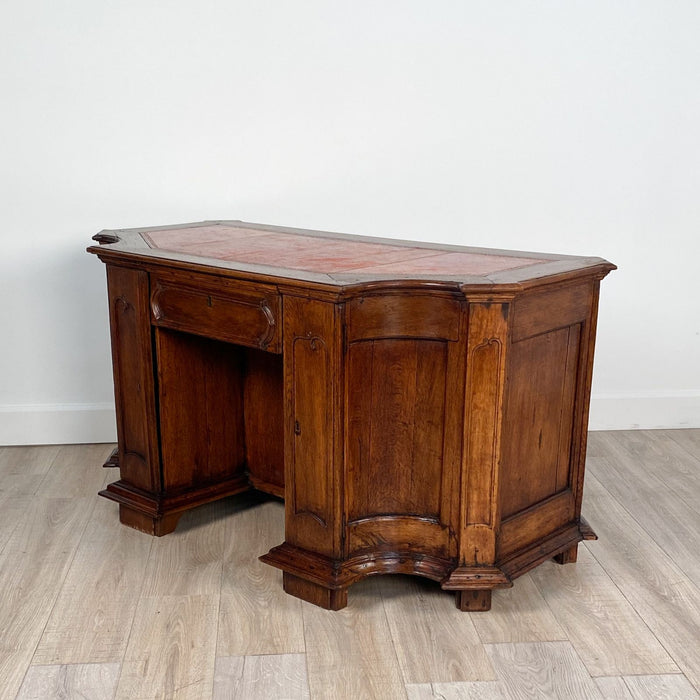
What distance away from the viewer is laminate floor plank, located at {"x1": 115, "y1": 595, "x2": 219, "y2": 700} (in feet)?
7.07

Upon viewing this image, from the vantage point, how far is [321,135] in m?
3.67

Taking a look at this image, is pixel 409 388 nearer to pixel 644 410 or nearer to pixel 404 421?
pixel 404 421

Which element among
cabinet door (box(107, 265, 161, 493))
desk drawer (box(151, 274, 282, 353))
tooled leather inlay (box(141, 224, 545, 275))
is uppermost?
tooled leather inlay (box(141, 224, 545, 275))

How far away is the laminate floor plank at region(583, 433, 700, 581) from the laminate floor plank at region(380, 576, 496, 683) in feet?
2.48

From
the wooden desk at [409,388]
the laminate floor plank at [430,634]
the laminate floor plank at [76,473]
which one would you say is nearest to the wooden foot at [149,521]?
the laminate floor plank at [76,473]

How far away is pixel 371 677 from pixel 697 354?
241cm

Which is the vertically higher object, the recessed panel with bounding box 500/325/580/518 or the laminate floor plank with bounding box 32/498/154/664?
the recessed panel with bounding box 500/325/580/518

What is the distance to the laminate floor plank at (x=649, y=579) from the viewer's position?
7.75 feet

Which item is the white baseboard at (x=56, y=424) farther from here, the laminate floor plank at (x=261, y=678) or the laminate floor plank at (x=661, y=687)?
the laminate floor plank at (x=661, y=687)

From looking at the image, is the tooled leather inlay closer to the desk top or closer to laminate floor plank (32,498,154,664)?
the desk top

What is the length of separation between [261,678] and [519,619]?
70 cm

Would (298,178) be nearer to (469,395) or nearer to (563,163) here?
(563,163)

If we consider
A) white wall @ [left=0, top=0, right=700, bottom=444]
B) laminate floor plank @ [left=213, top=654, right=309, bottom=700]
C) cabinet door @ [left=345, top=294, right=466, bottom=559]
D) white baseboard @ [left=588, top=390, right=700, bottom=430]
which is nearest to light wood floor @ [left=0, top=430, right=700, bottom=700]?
laminate floor plank @ [left=213, top=654, right=309, bottom=700]

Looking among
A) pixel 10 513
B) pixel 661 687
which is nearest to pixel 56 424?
pixel 10 513
